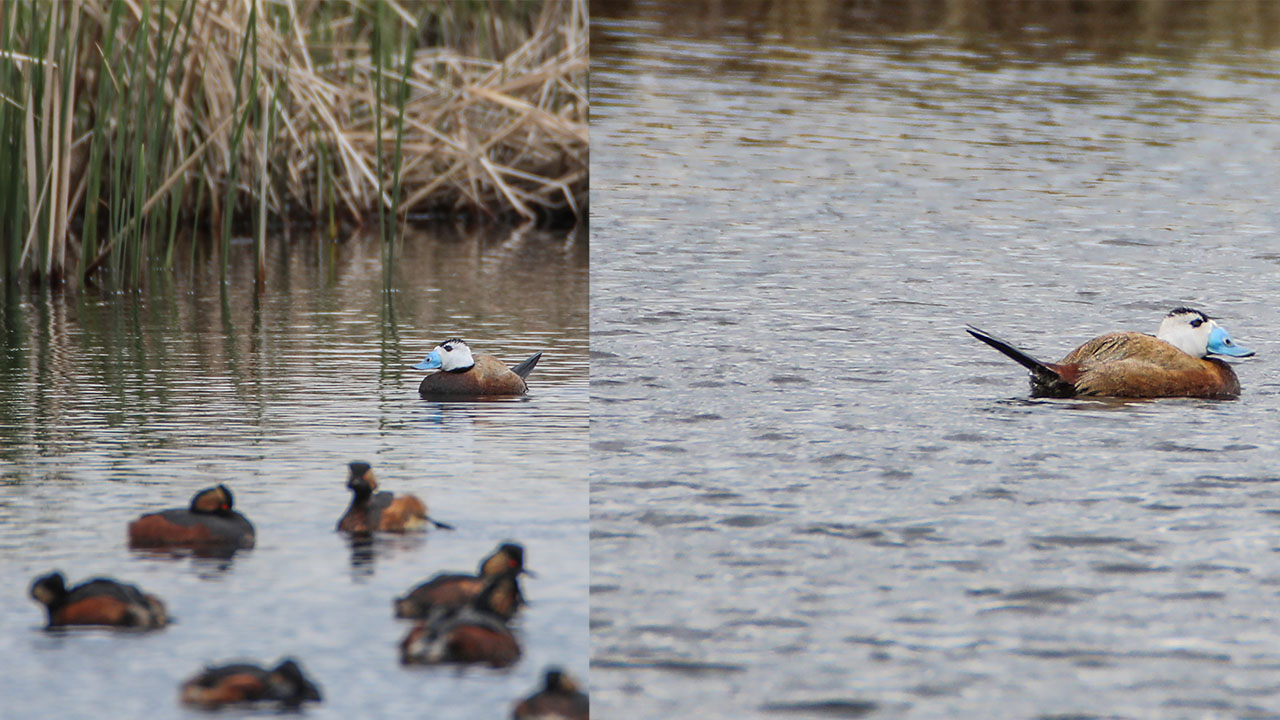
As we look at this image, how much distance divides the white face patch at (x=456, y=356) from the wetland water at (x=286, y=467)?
0.23 metres

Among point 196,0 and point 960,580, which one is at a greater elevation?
point 196,0

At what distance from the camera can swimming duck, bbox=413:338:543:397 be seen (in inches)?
305

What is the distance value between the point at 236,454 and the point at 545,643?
2.26 m

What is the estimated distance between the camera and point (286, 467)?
6.36 m

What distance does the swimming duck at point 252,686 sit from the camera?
13.5ft

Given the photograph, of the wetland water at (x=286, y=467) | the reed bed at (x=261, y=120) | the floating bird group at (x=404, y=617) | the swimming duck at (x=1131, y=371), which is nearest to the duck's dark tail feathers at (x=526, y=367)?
the wetland water at (x=286, y=467)

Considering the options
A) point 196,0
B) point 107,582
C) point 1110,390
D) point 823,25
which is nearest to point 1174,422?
point 1110,390

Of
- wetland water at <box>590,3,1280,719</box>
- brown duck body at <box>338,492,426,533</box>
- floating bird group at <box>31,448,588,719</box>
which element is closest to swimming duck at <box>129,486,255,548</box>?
floating bird group at <box>31,448,588,719</box>

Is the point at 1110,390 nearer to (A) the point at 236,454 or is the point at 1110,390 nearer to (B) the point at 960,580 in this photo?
(B) the point at 960,580

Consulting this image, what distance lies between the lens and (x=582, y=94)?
13445 millimetres

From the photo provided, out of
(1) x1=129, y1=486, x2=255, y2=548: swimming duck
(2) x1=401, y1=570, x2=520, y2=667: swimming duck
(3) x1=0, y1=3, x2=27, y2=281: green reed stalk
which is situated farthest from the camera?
(3) x1=0, y1=3, x2=27, y2=281: green reed stalk

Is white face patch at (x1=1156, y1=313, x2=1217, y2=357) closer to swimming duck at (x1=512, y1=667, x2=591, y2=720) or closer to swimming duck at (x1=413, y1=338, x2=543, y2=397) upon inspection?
swimming duck at (x1=413, y1=338, x2=543, y2=397)

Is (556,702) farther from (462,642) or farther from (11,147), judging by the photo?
(11,147)

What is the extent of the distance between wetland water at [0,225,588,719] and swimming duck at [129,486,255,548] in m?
0.07
